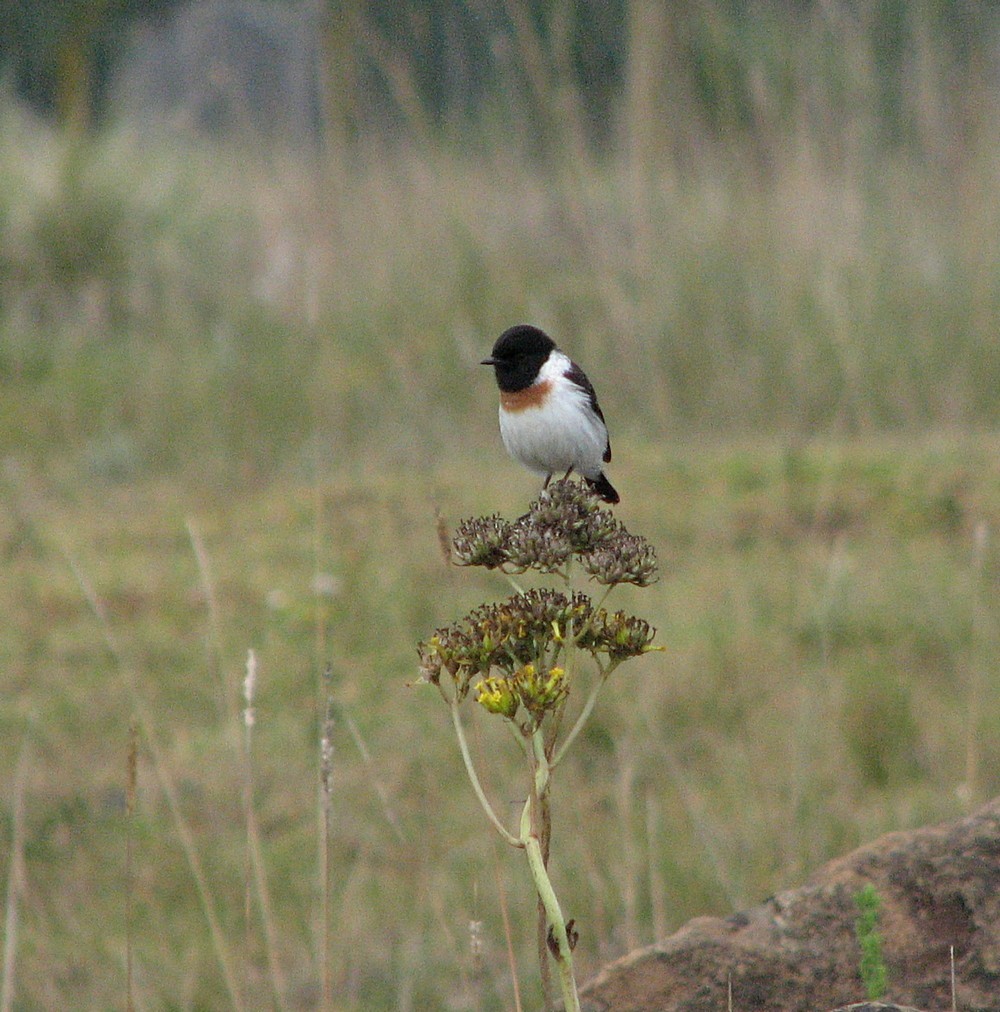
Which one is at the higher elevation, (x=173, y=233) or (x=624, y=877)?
(x=173, y=233)

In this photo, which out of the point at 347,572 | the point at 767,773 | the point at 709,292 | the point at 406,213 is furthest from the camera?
the point at 406,213

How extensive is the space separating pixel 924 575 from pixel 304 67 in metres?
10.7

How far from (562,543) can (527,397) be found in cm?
120

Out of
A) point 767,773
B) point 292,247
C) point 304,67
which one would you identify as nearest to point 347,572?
point 767,773

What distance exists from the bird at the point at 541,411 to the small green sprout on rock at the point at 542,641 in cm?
97

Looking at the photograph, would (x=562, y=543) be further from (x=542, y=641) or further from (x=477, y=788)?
(x=477, y=788)

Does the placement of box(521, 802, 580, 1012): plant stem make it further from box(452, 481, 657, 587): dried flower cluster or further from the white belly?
the white belly

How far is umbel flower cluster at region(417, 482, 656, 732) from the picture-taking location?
155 cm

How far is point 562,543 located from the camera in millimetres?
1669

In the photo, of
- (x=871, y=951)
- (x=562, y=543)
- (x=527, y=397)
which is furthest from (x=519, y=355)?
(x=871, y=951)

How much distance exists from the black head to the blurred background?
1.54 feet

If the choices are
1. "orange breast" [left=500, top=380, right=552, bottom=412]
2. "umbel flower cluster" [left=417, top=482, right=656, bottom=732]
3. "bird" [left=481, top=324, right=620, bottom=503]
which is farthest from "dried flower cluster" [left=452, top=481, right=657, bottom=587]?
"orange breast" [left=500, top=380, right=552, bottom=412]

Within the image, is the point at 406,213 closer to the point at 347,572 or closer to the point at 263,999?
the point at 347,572

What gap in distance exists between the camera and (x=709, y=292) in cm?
675
